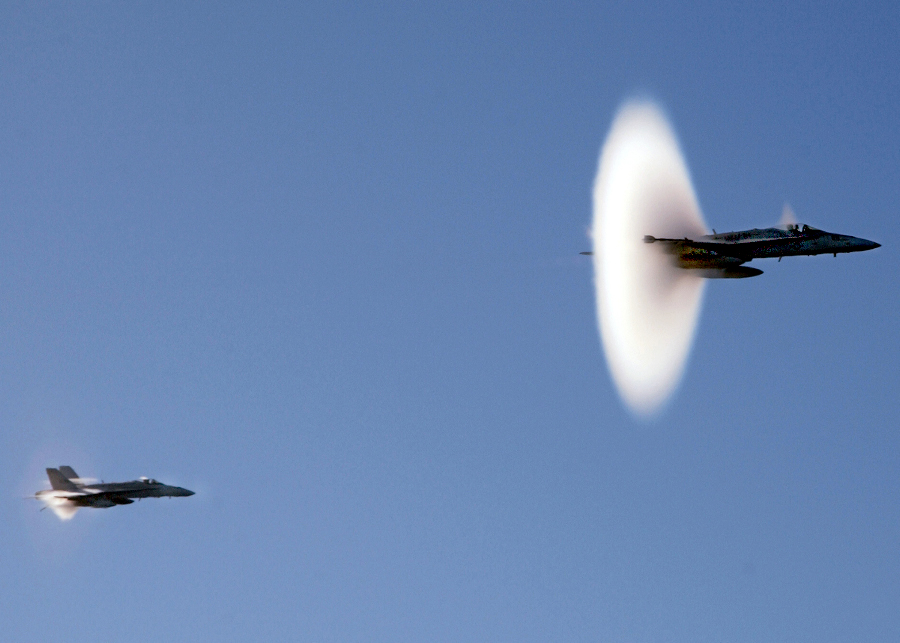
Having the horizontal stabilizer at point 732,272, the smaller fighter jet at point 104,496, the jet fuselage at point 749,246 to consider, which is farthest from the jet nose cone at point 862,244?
the smaller fighter jet at point 104,496

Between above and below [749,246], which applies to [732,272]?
below

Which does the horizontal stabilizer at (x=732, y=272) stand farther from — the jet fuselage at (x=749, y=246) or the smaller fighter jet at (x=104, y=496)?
the smaller fighter jet at (x=104, y=496)

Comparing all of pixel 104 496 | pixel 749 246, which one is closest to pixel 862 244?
pixel 749 246

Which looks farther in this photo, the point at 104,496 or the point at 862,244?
the point at 104,496

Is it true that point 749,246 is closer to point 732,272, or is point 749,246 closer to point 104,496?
point 732,272

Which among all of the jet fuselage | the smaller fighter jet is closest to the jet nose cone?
the jet fuselage

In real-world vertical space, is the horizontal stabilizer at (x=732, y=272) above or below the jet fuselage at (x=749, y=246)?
below

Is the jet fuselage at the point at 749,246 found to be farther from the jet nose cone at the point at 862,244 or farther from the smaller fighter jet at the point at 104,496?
the smaller fighter jet at the point at 104,496

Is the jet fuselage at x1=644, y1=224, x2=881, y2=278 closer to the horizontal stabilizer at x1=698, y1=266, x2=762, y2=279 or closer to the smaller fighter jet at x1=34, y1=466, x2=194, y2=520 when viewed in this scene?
the horizontal stabilizer at x1=698, y1=266, x2=762, y2=279

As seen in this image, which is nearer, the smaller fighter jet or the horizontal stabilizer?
the horizontal stabilizer

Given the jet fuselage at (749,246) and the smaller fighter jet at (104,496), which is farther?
the smaller fighter jet at (104,496)

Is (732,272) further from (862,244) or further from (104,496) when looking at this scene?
(104,496)

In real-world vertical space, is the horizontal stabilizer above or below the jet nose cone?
below

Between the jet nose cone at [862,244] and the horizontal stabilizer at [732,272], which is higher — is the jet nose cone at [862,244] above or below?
above
